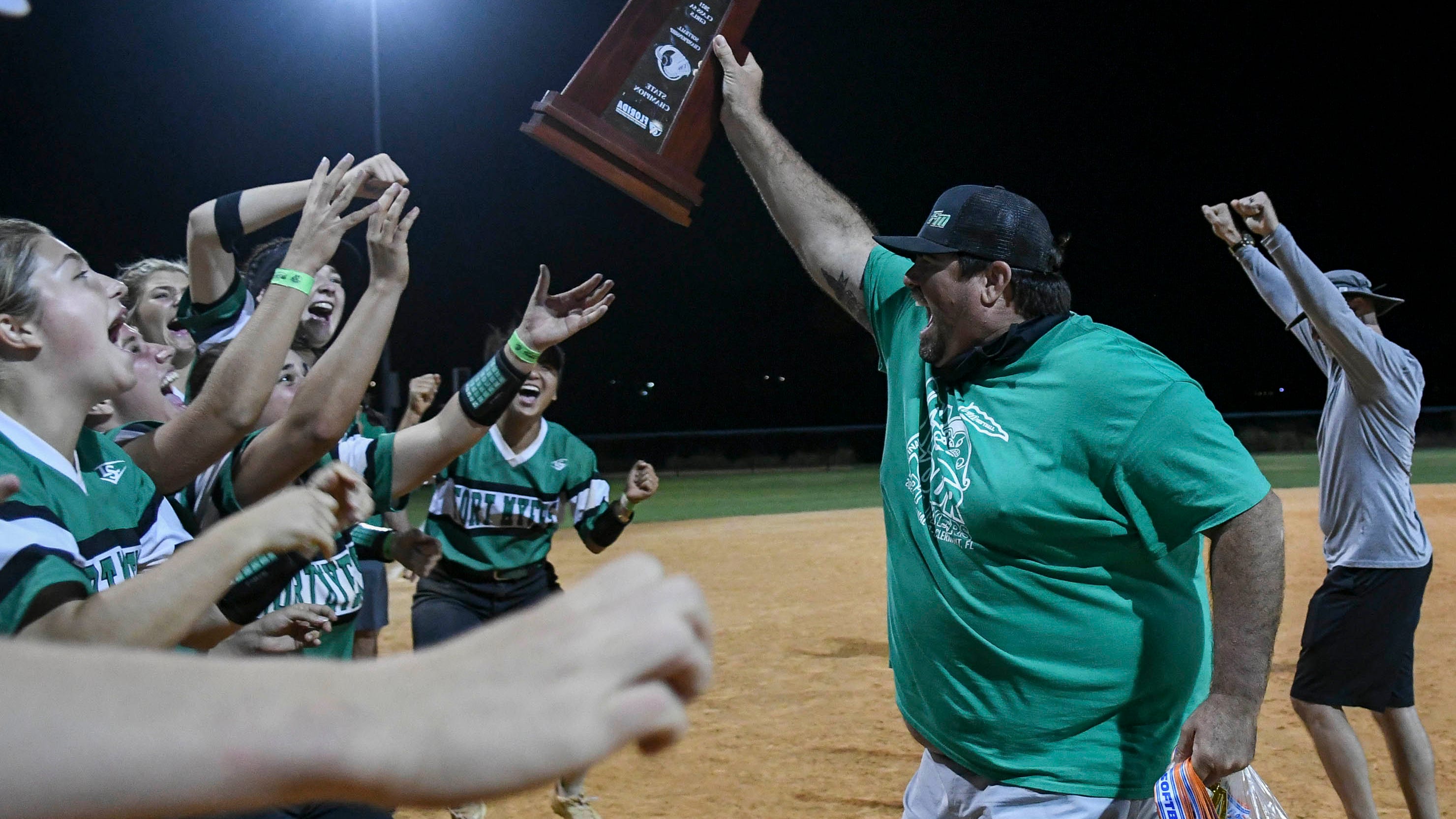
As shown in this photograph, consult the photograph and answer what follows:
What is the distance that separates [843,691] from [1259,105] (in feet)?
121

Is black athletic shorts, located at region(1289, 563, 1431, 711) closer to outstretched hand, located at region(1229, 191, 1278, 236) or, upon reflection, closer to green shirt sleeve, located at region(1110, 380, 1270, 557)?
outstretched hand, located at region(1229, 191, 1278, 236)

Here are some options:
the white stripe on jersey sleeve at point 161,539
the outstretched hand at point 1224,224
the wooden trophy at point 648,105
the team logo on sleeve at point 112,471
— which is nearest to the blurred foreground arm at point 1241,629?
the wooden trophy at point 648,105

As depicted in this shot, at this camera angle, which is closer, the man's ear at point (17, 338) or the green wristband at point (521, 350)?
the man's ear at point (17, 338)

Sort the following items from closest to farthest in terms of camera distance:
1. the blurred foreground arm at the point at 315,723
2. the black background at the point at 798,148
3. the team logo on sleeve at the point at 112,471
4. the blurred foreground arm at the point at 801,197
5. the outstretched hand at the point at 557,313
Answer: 1. the blurred foreground arm at the point at 315,723
2. the team logo on sleeve at the point at 112,471
3. the outstretched hand at the point at 557,313
4. the blurred foreground arm at the point at 801,197
5. the black background at the point at 798,148

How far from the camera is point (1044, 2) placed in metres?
35.3

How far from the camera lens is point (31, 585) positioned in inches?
69.7

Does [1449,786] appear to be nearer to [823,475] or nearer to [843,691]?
[843,691]

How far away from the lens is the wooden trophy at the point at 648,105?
323cm

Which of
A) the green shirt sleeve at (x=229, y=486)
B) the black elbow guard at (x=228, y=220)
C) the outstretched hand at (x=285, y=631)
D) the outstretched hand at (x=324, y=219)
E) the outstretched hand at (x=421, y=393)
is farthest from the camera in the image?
the outstretched hand at (x=421, y=393)

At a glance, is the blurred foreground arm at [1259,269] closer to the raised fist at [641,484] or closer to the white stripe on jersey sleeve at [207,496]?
the raised fist at [641,484]

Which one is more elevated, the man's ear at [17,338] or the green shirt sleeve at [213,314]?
the green shirt sleeve at [213,314]

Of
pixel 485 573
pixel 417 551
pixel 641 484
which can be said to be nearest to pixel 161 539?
pixel 417 551

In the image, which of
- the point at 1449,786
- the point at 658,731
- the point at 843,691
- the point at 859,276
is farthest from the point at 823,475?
the point at 658,731

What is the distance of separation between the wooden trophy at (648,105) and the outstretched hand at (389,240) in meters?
0.45
